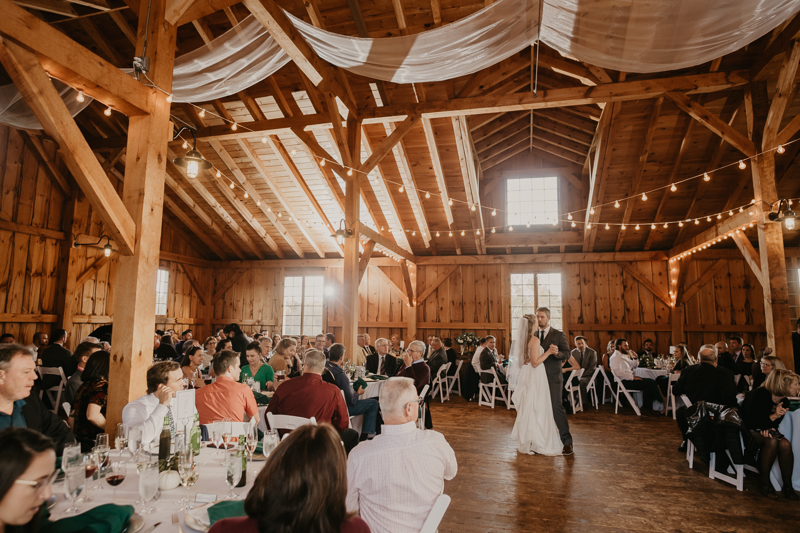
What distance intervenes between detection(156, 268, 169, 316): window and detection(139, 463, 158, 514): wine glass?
11.8 metres

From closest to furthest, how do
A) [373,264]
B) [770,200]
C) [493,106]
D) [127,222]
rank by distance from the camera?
1. [127,222]
2. [770,200]
3. [493,106]
4. [373,264]

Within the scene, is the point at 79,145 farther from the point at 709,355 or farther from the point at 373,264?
the point at 373,264

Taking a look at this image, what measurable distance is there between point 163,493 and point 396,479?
1.04 metres

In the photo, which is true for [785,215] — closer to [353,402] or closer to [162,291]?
→ [353,402]

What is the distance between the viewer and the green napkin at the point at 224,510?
1702mm

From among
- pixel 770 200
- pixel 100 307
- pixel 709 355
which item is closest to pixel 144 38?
pixel 709 355

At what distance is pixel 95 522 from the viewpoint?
1.50 metres

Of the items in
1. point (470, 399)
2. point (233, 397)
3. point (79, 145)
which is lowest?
point (470, 399)

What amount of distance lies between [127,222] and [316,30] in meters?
2.91

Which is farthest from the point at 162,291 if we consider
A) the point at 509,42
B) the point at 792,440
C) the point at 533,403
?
the point at 792,440

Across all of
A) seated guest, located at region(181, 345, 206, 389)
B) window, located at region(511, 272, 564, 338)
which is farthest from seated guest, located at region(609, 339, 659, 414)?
seated guest, located at region(181, 345, 206, 389)

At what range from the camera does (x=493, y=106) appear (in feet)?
24.2

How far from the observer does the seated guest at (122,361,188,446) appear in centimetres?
276

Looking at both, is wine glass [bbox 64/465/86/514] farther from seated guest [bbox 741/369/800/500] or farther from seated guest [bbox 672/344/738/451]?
seated guest [bbox 672/344/738/451]
